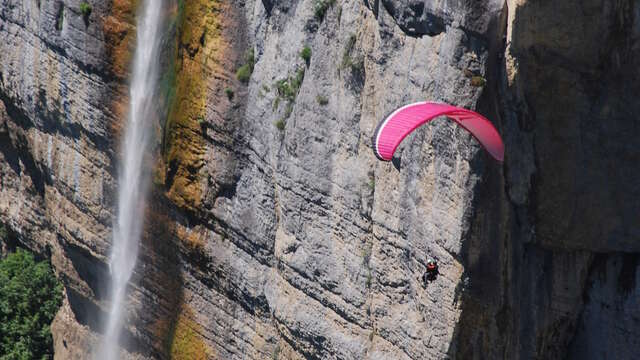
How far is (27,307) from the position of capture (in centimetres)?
3403

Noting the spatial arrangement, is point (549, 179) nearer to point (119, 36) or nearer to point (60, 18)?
point (119, 36)

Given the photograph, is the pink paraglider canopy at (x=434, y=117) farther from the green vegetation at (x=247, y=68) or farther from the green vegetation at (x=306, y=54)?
the green vegetation at (x=247, y=68)

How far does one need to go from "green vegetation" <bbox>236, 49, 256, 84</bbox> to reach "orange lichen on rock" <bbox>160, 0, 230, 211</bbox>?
51cm

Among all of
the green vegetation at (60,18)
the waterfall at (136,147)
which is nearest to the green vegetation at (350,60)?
the waterfall at (136,147)

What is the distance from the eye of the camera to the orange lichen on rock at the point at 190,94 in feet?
88.1

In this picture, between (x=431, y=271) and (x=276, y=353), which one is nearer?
(x=431, y=271)

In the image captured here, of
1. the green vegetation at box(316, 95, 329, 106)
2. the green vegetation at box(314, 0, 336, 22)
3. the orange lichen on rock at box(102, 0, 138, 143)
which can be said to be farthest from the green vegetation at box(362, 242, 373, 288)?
the orange lichen on rock at box(102, 0, 138, 143)

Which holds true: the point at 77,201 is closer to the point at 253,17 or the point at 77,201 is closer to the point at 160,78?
the point at 160,78

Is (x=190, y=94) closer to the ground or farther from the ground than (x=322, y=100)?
farther from the ground

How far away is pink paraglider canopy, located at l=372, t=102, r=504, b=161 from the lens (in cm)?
1917

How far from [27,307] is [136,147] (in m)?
6.77

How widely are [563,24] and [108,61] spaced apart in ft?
41.4

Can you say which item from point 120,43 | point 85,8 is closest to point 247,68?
point 120,43

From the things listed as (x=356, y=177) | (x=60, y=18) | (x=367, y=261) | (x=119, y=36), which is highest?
(x=60, y=18)
